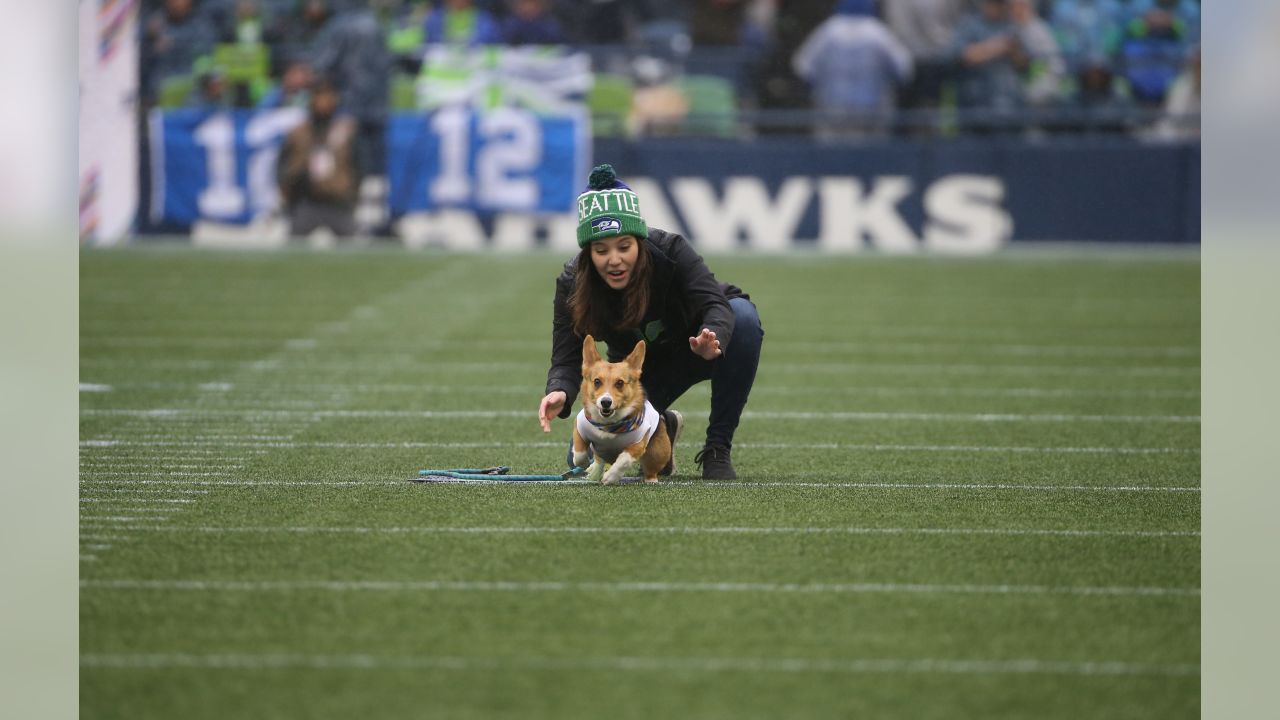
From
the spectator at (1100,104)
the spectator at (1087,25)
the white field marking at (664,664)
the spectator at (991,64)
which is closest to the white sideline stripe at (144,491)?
the white field marking at (664,664)

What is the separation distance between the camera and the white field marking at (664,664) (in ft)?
14.1

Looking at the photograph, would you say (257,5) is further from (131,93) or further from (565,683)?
(565,683)

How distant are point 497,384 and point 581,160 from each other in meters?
10.7

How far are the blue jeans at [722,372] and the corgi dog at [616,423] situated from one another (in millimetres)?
258

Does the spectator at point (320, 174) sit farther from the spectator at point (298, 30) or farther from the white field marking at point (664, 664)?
the white field marking at point (664, 664)

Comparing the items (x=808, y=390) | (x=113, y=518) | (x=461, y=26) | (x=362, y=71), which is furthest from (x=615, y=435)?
(x=461, y=26)

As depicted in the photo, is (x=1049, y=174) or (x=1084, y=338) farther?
(x=1049, y=174)

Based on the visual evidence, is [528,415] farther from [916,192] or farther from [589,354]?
[916,192]

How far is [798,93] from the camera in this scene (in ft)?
72.3

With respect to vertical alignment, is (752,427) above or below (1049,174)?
below

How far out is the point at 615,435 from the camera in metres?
6.52

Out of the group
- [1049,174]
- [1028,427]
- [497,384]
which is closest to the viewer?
[1028,427]

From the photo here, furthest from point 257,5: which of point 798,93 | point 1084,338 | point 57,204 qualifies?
point 57,204

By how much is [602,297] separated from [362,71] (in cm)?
1559
